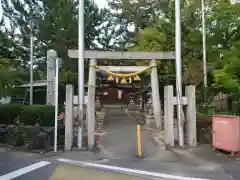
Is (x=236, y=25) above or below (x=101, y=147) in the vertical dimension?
above

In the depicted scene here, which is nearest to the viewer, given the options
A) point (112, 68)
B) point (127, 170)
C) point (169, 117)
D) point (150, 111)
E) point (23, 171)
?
point (23, 171)

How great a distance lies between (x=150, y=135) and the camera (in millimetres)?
14992

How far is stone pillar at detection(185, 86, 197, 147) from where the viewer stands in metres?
12.4

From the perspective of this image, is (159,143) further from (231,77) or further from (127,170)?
(127,170)

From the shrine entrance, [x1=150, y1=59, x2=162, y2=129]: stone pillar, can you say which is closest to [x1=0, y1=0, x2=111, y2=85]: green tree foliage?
the shrine entrance

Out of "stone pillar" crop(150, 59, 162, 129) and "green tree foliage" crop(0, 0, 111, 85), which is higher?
"green tree foliage" crop(0, 0, 111, 85)

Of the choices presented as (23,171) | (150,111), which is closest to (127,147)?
(23,171)

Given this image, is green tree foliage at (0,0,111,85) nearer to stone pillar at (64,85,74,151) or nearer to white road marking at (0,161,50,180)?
stone pillar at (64,85,74,151)

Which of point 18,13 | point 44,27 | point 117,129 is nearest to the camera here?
point 117,129

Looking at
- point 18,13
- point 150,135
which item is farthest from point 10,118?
point 18,13

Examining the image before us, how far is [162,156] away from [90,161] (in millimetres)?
2360

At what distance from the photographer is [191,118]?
12.6m

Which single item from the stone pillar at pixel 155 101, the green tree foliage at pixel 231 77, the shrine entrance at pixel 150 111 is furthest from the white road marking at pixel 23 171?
the stone pillar at pixel 155 101

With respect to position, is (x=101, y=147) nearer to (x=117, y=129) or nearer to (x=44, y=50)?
(x=117, y=129)
